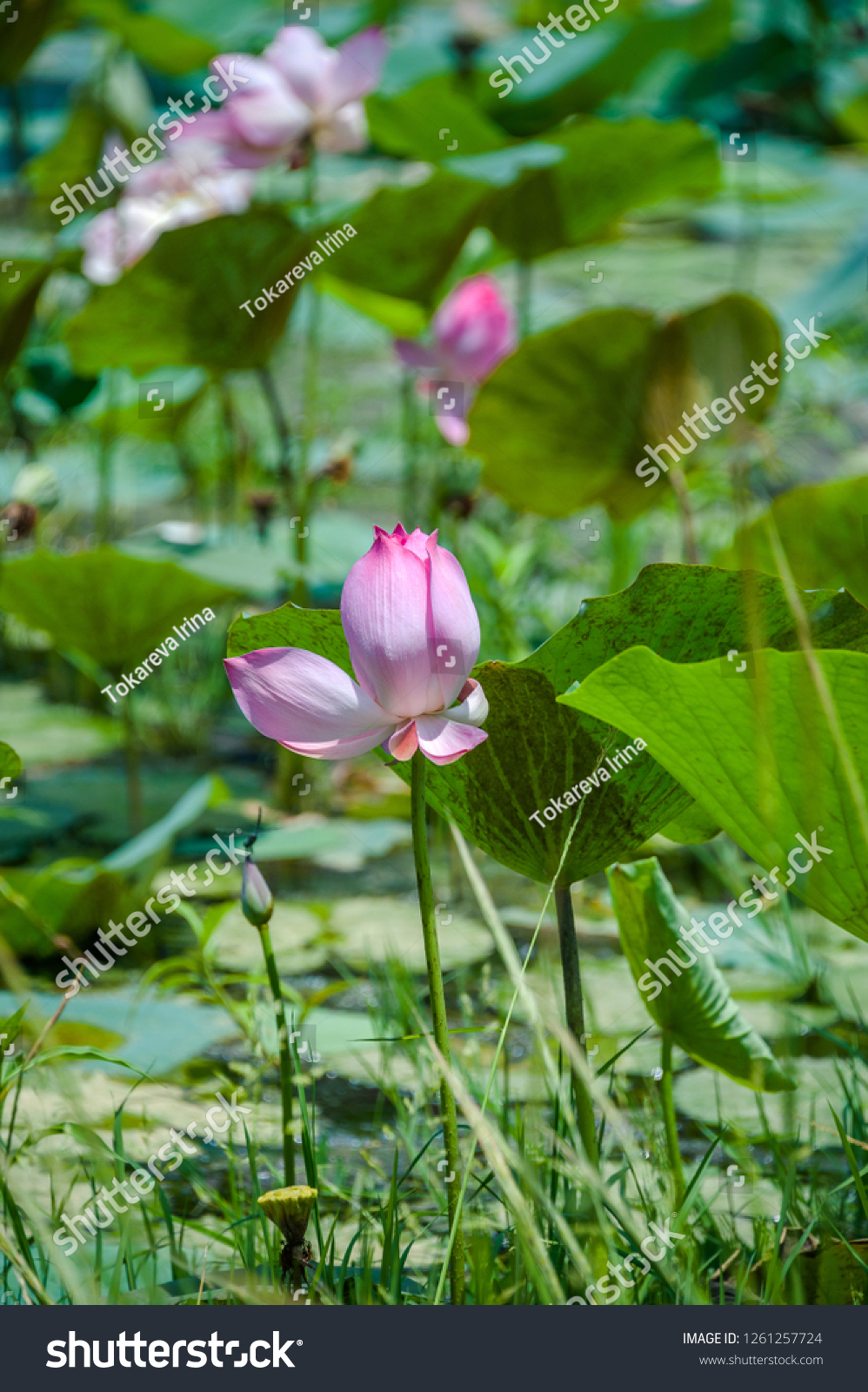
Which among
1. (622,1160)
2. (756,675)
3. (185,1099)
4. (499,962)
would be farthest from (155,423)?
(756,675)

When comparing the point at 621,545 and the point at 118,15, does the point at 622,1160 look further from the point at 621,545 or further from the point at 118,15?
the point at 118,15

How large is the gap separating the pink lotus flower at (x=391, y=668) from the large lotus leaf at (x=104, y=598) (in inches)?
32.6

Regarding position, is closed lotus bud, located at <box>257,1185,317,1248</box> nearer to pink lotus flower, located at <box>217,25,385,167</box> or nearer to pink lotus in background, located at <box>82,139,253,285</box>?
pink lotus flower, located at <box>217,25,385,167</box>

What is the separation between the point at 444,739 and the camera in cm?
54

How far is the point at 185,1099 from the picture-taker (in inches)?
38.3

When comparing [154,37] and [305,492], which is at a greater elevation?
[154,37]

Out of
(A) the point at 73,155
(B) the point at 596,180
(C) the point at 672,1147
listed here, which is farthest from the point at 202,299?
(A) the point at 73,155

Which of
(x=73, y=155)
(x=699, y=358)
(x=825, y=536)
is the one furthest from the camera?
(x=73, y=155)

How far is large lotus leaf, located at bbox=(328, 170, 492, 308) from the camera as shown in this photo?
58.9 inches

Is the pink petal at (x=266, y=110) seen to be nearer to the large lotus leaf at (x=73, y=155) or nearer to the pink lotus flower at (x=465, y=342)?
the pink lotus flower at (x=465, y=342)

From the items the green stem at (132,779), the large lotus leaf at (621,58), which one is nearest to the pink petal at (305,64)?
the green stem at (132,779)

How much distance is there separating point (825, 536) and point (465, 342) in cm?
73

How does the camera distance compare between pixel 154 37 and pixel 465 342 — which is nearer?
pixel 465 342

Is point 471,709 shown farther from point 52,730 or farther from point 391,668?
point 52,730
